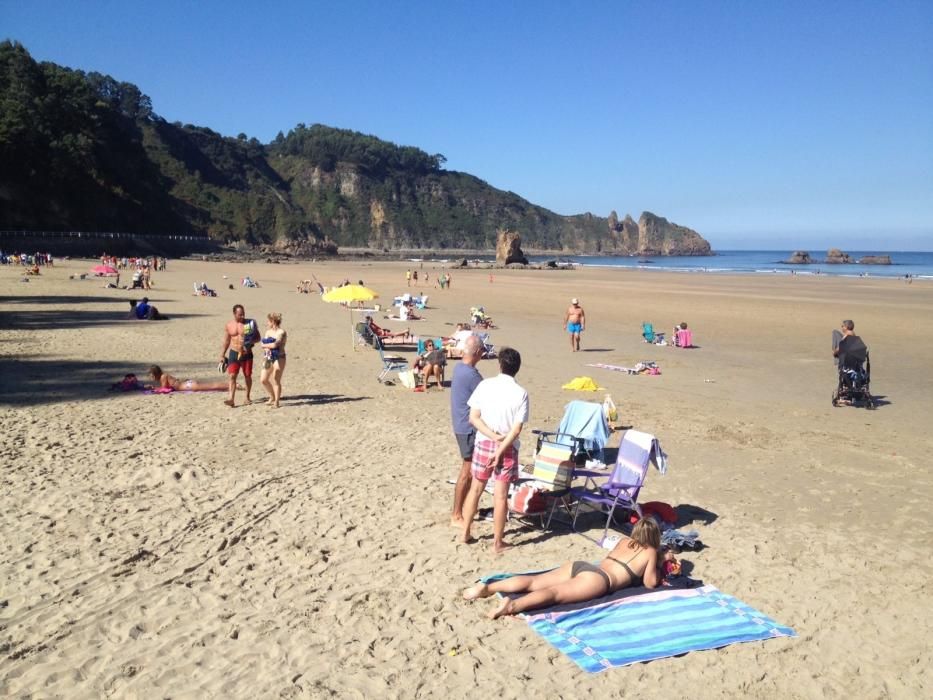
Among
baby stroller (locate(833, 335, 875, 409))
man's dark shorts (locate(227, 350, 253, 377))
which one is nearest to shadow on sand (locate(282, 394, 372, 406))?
man's dark shorts (locate(227, 350, 253, 377))

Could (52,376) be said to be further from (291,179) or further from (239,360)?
(291,179)

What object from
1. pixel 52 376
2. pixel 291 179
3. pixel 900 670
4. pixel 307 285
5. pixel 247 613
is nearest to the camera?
pixel 900 670

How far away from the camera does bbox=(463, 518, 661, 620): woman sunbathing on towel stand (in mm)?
4438

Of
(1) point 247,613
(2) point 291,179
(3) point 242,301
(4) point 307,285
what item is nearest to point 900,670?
(1) point 247,613

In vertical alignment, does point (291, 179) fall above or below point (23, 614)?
above

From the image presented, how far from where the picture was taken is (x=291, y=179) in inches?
6993

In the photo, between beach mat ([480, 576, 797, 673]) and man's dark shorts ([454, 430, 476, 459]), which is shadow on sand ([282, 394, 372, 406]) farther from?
beach mat ([480, 576, 797, 673])

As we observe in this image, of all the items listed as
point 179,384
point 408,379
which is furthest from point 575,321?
point 179,384

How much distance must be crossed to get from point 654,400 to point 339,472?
5.99 m

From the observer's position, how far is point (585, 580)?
4.56 m

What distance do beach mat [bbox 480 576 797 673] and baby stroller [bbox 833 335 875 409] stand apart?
7.73 m

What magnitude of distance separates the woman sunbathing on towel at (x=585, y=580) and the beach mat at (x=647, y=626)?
3.5 inches

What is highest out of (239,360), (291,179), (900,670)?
(291,179)

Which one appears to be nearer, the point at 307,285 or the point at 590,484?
the point at 590,484
